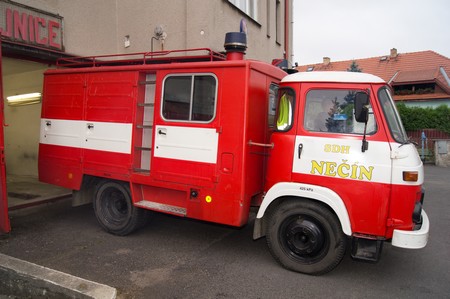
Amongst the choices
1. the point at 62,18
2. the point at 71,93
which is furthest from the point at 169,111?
the point at 62,18

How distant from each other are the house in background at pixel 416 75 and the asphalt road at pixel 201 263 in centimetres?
2212

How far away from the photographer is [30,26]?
6.87 metres

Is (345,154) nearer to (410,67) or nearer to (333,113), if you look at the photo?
(333,113)

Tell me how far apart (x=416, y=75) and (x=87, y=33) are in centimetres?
2776

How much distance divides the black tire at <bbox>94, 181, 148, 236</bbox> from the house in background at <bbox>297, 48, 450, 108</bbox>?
23022mm

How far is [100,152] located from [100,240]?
136cm

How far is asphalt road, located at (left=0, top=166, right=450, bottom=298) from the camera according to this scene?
395 cm

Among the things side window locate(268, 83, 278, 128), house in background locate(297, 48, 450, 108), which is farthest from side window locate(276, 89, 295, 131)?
house in background locate(297, 48, 450, 108)

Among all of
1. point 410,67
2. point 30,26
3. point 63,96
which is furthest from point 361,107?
point 410,67

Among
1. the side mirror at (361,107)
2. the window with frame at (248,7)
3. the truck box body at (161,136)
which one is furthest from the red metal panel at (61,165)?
the window with frame at (248,7)

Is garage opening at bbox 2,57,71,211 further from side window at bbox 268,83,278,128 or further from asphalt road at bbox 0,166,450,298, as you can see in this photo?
side window at bbox 268,83,278,128

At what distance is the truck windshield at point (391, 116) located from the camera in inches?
158

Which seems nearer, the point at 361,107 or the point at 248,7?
the point at 361,107

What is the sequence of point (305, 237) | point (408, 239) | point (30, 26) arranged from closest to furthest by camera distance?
point (408, 239) < point (305, 237) < point (30, 26)
